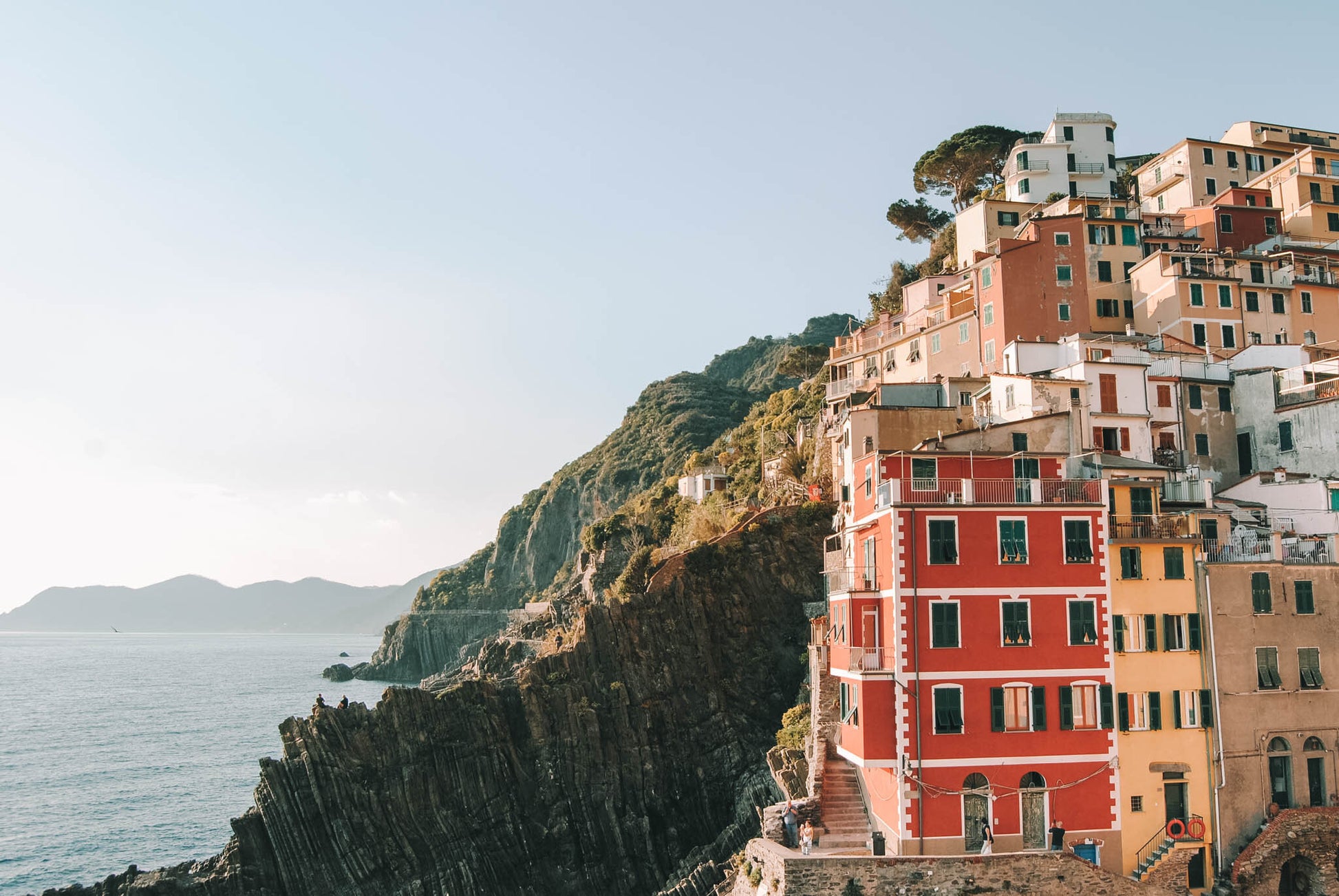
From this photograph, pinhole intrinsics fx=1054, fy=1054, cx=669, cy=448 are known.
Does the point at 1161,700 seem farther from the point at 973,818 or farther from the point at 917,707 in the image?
the point at 917,707

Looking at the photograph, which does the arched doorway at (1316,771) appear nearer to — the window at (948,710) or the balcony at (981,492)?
the balcony at (981,492)

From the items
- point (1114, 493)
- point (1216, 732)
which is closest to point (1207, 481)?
point (1114, 493)

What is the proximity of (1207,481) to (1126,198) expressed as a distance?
4420 centimetres

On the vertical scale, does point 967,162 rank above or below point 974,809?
above

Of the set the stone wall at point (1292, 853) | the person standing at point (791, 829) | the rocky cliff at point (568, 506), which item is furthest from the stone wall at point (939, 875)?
the rocky cliff at point (568, 506)

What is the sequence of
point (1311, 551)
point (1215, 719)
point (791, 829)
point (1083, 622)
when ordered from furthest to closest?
point (1311, 551) < point (1215, 719) < point (1083, 622) < point (791, 829)

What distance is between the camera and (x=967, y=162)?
8188 cm

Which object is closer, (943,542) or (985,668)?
(985,668)

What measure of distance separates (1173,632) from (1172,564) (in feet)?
7.09

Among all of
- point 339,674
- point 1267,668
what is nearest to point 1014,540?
point 1267,668

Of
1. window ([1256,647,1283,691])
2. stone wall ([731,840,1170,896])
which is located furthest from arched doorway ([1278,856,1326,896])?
stone wall ([731,840,1170,896])

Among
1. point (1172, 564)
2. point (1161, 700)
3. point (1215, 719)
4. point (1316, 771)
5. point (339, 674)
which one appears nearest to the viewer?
point (1161, 700)

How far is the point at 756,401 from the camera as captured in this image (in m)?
157

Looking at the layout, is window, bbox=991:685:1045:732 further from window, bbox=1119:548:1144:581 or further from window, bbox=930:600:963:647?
window, bbox=1119:548:1144:581
